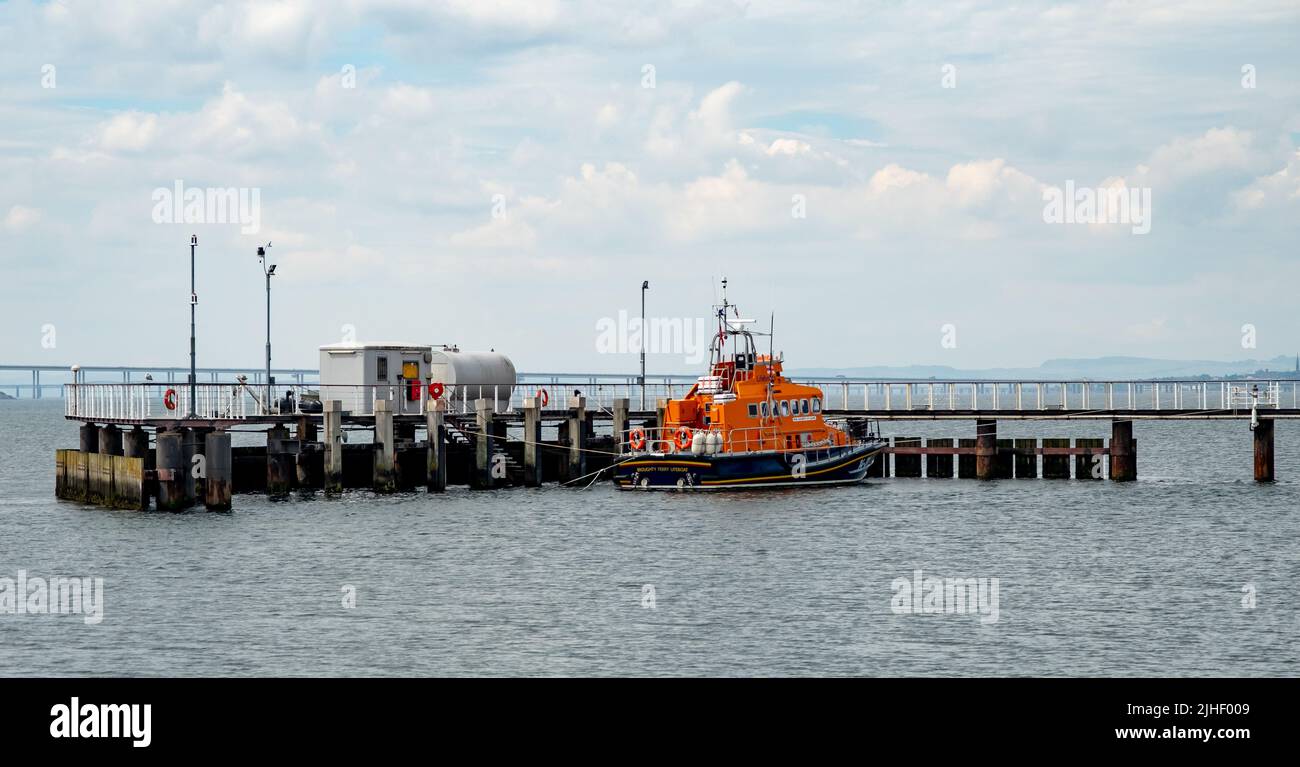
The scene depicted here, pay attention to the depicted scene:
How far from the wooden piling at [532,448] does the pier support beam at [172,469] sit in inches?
663

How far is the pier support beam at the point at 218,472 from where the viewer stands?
167 feet

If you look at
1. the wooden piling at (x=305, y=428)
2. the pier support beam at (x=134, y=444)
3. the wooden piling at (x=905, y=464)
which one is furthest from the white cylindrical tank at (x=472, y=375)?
the wooden piling at (x=905, y=464)

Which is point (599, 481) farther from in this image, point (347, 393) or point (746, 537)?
point (746, 537)

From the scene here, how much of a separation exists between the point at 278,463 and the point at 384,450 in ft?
13.7

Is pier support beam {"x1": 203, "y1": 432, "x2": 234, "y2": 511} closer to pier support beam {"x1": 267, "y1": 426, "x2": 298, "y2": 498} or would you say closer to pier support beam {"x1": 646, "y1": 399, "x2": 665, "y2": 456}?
pier support beam {"x1": 267, "y1": 426, "x2": 298, "y2": 498}

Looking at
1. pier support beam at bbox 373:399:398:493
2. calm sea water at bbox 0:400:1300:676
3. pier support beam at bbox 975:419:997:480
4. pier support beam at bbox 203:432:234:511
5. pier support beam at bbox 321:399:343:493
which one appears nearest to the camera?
calm sea water at bbox 0:400:1300:676

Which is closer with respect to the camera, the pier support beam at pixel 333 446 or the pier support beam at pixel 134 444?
the pier support beam at pixel 333 446

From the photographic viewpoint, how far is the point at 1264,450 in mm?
67250

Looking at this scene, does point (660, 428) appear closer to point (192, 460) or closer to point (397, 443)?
point (397, 443)

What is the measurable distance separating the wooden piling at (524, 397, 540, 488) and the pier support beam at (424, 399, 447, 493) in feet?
15.2

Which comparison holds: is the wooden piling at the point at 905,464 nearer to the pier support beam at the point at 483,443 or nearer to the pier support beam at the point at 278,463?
the pier support beam at the point at 483,443

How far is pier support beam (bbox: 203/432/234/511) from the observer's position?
5091cm

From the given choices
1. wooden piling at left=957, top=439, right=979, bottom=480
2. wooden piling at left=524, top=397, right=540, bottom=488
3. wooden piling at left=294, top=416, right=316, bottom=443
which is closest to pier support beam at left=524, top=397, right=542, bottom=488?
wooden piling at left=524, top=397, right=540, bottom=488
